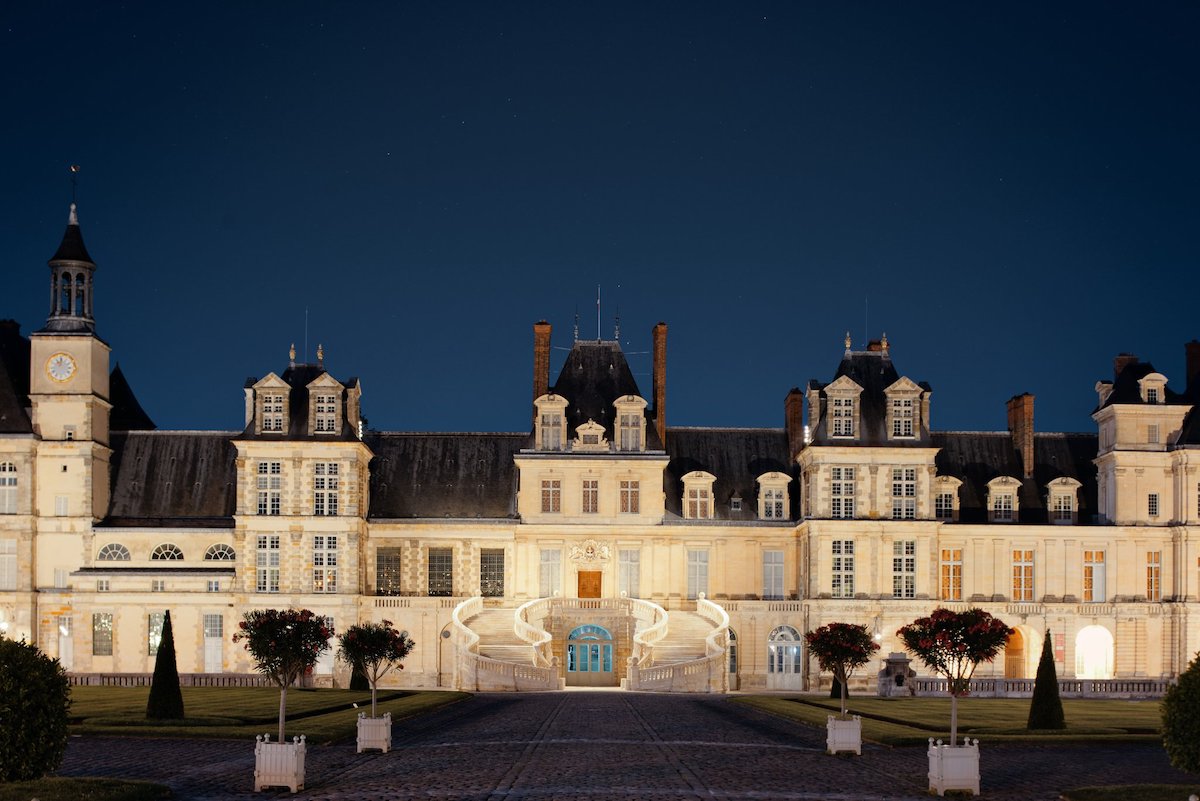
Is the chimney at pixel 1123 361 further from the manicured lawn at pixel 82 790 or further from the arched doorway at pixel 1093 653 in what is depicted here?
the manicured lawn at pixel 82 790

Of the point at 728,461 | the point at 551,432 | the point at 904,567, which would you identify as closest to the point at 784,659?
the point at 904,567

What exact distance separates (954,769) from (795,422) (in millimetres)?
46037

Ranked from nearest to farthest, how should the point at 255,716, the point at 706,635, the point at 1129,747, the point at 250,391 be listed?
the point at 1129,747, the point at 255,716, the point at 706,635, the point at 250,391

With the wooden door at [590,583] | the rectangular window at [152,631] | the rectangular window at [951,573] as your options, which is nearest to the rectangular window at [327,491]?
the rectangular window at [152,631]

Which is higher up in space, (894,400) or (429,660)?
(894,400)

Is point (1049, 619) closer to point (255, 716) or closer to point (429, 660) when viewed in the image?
point (429, 660)

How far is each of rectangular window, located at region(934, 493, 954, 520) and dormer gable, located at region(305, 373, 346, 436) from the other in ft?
84.1

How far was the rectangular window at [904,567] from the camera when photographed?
6700 cm

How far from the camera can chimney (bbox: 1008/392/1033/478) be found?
71.7m

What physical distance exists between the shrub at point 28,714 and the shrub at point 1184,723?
17.1 m

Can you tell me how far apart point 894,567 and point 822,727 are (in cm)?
2815

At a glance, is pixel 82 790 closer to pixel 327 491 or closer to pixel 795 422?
pixel 327 491

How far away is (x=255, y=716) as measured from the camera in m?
39.3

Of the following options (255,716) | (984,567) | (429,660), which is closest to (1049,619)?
(984,567)
